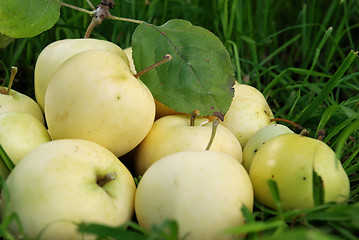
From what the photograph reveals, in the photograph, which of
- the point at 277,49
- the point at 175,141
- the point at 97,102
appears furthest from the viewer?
the point at 277,49

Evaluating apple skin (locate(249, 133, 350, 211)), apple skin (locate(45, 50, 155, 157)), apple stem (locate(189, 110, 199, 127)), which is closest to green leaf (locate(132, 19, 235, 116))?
apple stem (locate(189, 110, 199, 127))

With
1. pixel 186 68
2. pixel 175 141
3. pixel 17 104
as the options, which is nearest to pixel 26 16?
pixel 17 104

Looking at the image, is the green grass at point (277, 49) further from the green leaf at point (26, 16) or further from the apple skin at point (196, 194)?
the green leaf at point (26, 16)

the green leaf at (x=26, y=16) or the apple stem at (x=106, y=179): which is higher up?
the green leaf at (x=26, y=16)

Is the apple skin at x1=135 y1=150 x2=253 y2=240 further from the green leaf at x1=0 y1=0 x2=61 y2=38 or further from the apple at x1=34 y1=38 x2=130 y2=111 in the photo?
the green leaf at x1=0 y1=0 x2=61 y2=38

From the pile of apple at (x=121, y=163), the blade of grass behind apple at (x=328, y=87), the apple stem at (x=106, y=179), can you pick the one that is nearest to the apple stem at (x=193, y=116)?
the pile of apple at (x=121, y=163)

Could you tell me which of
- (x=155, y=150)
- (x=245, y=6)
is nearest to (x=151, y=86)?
(x=155, y=150)

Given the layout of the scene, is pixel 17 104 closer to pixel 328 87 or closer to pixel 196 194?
pixel 196 194

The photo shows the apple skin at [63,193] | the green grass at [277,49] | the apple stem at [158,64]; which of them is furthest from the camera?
the green grass at [277,49]
